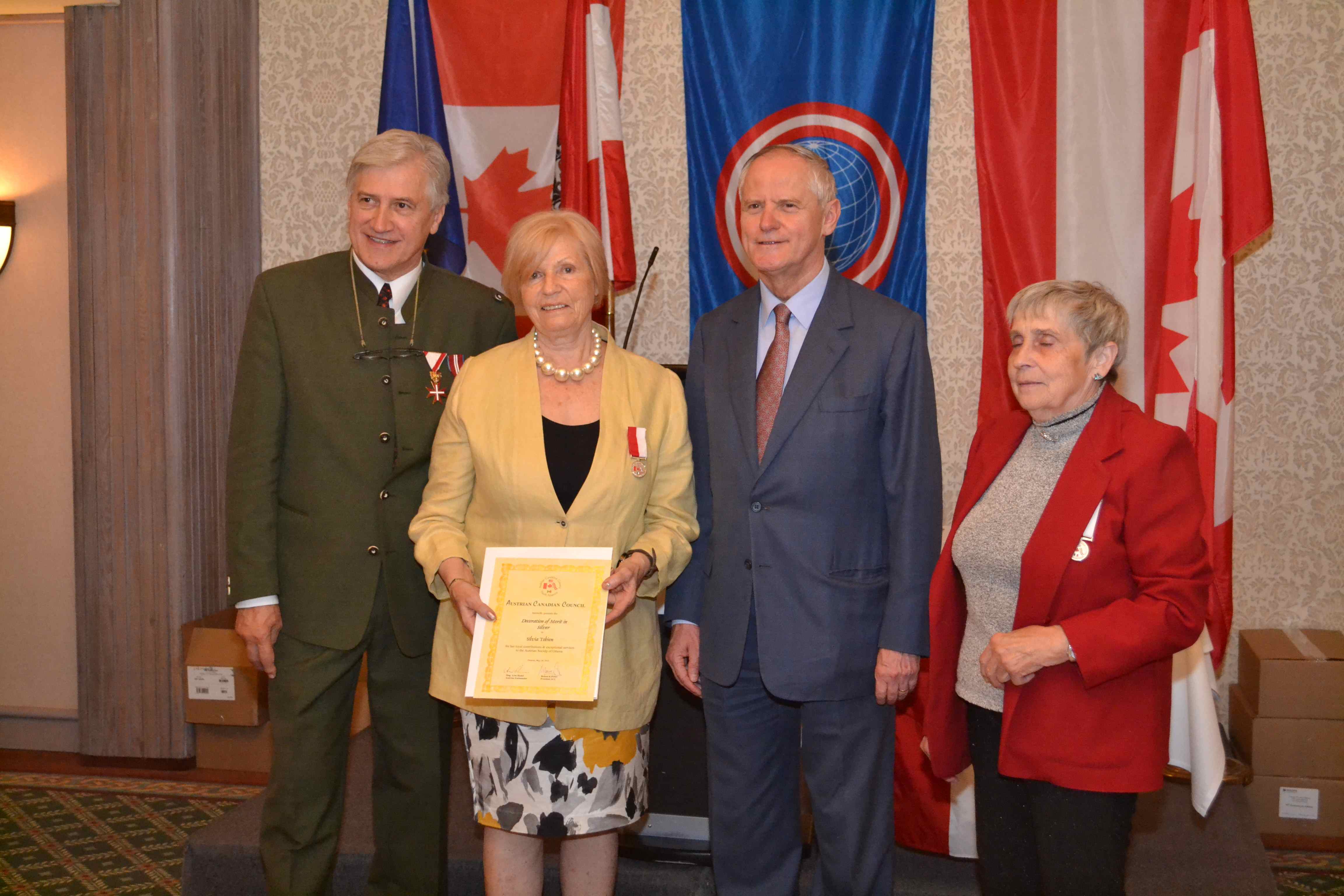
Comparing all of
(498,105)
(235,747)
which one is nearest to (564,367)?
(498,105)

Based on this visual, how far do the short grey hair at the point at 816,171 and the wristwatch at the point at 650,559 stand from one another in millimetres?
776

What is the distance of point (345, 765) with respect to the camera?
2320 millimetres

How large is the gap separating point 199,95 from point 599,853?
3.20m

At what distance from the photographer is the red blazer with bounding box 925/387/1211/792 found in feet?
5.71

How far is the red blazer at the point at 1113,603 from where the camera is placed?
174cm

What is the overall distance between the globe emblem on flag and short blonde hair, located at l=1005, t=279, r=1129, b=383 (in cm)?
180

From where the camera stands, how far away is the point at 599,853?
221 cm

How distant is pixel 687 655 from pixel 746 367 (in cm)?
64

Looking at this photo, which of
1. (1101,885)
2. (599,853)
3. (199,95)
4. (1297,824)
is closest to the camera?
(1101,885)

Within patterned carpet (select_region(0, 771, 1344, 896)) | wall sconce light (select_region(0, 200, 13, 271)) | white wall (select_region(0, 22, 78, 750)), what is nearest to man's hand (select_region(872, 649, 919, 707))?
patterned carpet (select_region(0, 771, 1344, 896))

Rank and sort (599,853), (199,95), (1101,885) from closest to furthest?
1. (1101,885)
2. (599,853)
3. (199,95)

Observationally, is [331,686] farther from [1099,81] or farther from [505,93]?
[1099,81]

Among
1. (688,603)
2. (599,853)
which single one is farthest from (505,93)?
(599,853)

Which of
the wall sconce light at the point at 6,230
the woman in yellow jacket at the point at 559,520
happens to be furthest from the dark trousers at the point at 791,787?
the wall sconce light at the point at 6,230
